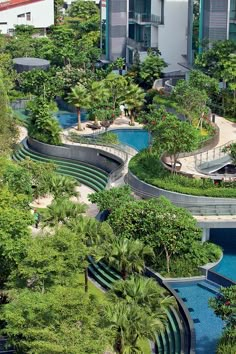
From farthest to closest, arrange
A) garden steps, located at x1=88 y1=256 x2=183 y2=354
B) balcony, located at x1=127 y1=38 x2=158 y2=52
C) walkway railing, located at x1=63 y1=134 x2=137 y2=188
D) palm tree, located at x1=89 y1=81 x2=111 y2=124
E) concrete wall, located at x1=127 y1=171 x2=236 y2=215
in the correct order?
balcony, located at x1=127 y1=38 x2=158 y2=52
palm tree, located at x1=89 y1=81 x2=111 y2=124
walkway railing, located at x1=63 y1=134 x2=137 y2=188
concrete wall, located at x1=127 y1=171 x2=236 y2=215
garden steps, located at x1=88 y1=256 x2=183 y2=354

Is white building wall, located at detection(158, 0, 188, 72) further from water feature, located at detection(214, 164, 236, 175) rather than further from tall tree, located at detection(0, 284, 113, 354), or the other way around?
tall tree, located at detection(0, 284, 113, 354)

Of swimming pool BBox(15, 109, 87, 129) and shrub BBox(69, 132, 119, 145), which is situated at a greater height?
shrub BBox(69, 132, 119, 145)

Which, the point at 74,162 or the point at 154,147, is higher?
the point at 154,147

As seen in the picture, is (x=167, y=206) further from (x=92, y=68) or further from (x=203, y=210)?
(x=92, y=68)

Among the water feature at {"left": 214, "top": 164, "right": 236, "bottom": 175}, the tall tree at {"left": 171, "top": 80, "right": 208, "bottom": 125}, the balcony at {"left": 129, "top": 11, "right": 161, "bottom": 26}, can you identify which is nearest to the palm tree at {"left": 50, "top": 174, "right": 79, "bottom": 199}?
the water feature at {"left": 214, "top": 164, "right": 236, "bottom": 175}

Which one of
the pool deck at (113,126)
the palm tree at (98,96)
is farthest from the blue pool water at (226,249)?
the palm tree at (98,96)

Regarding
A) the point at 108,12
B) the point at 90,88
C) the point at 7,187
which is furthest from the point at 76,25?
the point at 7,187

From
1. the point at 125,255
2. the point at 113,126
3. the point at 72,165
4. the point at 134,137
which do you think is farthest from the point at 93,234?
the point at 113,126
